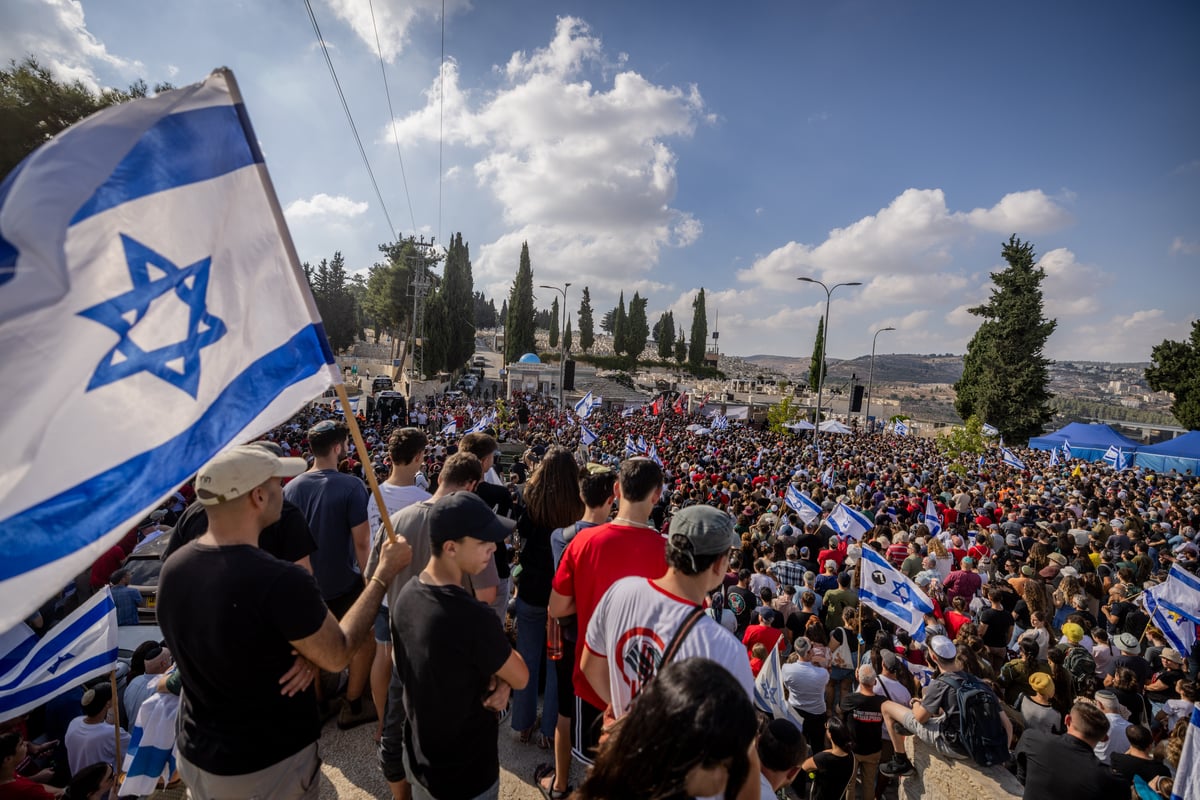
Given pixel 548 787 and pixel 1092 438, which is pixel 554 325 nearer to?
pixel 1092 438

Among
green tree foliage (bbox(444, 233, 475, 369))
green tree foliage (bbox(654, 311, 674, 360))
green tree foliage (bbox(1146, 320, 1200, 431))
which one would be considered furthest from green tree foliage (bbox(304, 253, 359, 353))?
green tree foliage (bbox(1146, 320, 1200, 431))

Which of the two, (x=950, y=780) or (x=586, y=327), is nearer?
(x=950, y=780)

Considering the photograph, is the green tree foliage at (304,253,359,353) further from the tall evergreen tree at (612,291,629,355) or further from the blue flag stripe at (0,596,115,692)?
the blue flag stripe at (0,596,115,692)

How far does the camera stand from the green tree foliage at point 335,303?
2141 inches

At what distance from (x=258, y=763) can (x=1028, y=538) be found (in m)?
11.8

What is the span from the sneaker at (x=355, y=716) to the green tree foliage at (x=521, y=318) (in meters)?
57.3

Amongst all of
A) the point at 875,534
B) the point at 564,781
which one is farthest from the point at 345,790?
the point at 875,534

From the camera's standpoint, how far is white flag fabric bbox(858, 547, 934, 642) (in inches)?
209

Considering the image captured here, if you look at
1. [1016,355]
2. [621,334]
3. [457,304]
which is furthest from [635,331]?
[1016,355]

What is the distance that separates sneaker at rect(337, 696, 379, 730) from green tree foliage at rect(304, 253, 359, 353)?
51.5 meters

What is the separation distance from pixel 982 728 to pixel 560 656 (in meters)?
2.82

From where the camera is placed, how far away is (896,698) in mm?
4191

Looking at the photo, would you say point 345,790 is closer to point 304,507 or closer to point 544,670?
point 544,670

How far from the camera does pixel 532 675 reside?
143 inches
